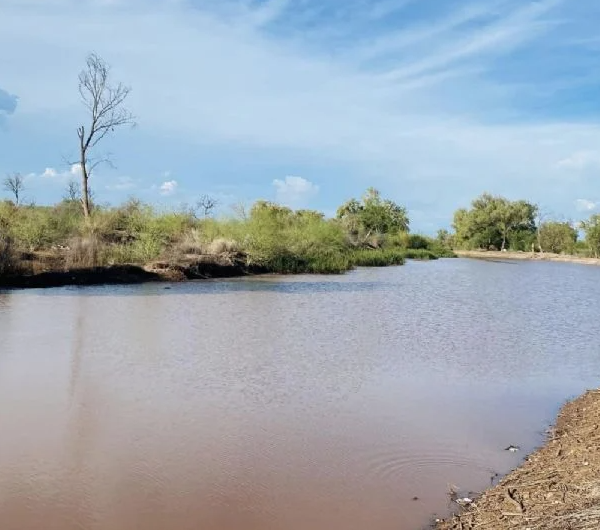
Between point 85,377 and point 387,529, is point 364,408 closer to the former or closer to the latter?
point 387,529

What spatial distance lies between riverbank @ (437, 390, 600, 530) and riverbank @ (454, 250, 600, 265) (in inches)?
1875

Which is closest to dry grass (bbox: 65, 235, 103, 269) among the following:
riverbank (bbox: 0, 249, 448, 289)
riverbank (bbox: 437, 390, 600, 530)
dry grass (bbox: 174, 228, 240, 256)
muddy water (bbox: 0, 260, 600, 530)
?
riverbank (bbox: 0, 249, 448, 289)

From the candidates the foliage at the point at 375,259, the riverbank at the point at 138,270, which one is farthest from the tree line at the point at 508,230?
the riverbank at the point at 138,270

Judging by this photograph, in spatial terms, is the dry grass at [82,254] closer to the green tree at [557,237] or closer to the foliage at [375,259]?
the foliage at [375,259]

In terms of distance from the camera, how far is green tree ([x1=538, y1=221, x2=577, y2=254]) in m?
60.9

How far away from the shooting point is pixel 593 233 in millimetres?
51844

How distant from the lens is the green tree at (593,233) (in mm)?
51303

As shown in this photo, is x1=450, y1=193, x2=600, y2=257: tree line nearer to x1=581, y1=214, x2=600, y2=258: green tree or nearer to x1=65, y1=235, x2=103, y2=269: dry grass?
x1=581, y1=214, x2=600, y2=258: green tree

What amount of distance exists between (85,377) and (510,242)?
63.5m

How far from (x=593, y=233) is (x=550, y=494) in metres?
52.8

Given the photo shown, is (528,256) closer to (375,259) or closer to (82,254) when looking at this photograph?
(375,259)

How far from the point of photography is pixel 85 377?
326 inches

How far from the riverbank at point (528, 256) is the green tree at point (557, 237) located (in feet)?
10.2

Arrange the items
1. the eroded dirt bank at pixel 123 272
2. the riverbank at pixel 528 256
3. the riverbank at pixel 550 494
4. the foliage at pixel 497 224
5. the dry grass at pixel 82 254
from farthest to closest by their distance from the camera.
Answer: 1. the foliage at pixel 497 224
2. the riverbank at pixel 528 256
3. the dry grass at pixel 82 254
4. the eroded dirt bank at pixel 123 272
5. the riverbank at pixel 550 494
